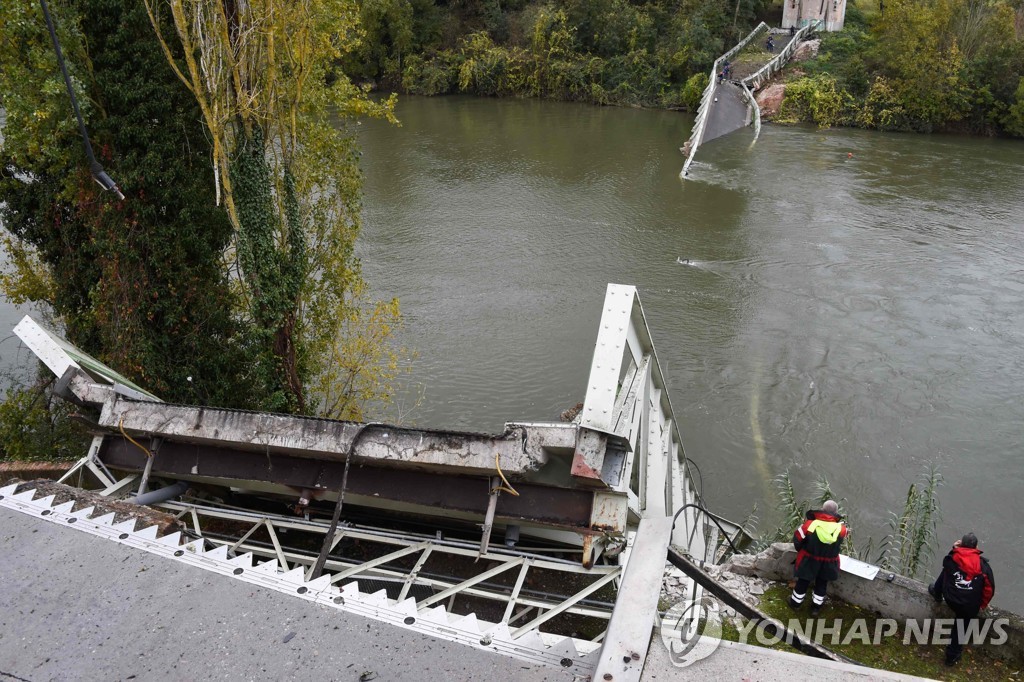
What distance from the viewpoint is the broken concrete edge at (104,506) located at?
4.95 meters

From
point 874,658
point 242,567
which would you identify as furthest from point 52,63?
point 874,658

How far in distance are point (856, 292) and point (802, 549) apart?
47.1ft

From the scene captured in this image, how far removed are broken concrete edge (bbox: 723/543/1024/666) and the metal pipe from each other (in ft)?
16.4

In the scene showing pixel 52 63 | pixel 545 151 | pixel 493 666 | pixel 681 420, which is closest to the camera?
pixel 493 666

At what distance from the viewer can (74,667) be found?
3631 mm

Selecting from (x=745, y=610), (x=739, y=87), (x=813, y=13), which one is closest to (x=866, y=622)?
(x=745, y=610)

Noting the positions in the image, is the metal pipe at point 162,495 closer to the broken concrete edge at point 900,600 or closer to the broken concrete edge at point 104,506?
the broken concrete edge at point 104,506

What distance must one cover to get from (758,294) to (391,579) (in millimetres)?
15175

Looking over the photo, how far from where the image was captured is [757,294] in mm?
18375

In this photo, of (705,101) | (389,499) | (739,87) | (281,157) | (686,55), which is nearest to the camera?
(389,499)

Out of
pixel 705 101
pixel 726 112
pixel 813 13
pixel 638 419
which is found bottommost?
pixel 638 419

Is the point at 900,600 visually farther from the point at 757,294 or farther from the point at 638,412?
the point at 757,294

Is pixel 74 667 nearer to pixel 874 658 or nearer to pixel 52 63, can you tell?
pixel 874 658

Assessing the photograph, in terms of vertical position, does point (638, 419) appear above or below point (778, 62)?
below
